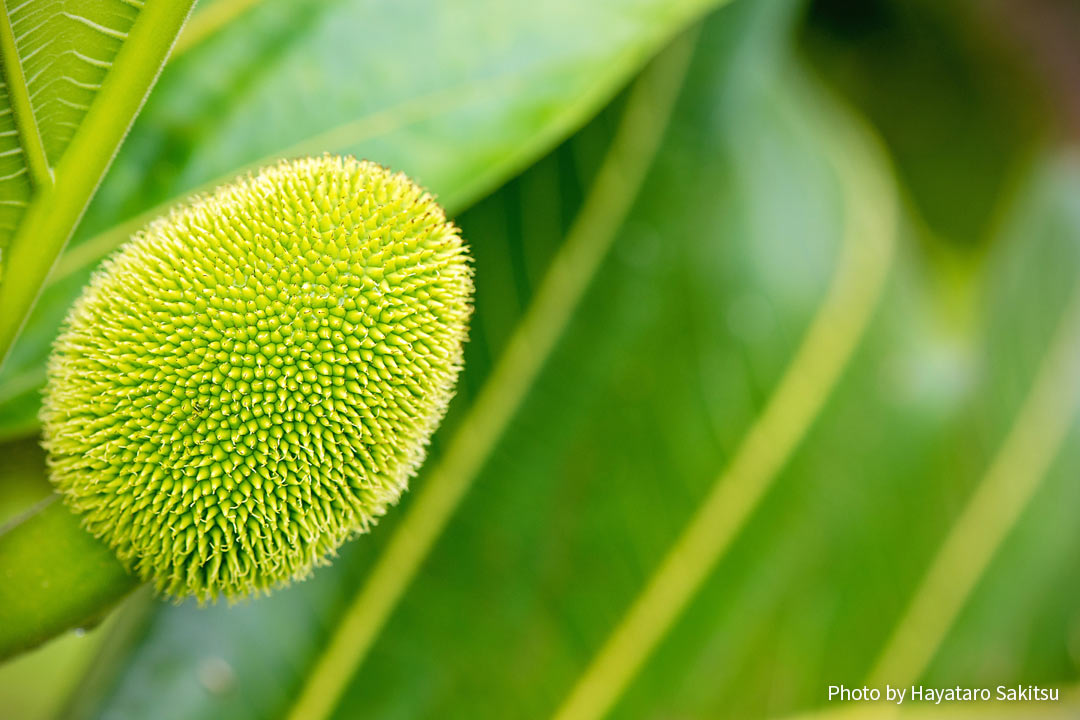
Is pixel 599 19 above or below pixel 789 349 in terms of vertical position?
above

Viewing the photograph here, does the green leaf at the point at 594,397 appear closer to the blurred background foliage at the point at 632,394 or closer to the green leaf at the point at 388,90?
the blurred background foliage at the point at 632,394

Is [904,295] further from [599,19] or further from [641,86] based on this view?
[599,19]

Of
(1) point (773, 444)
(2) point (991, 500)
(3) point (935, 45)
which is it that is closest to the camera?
(1) point (773, 444)

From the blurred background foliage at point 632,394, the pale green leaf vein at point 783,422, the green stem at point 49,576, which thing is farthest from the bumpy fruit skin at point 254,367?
the pale green leaf vein at point 783,422

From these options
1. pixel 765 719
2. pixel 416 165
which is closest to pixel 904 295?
pixel 765 719

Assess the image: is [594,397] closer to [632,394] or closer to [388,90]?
[632,394]
